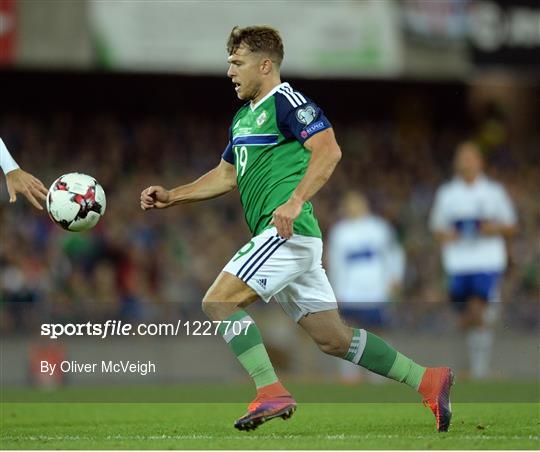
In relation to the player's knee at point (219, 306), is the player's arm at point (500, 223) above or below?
above

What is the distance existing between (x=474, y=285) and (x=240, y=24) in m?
6.73

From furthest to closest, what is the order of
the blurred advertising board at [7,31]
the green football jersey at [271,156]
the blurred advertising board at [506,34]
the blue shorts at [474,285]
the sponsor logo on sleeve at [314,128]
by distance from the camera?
the blurred advertising board at [506,34] → the blurred advertising board at [7,31] → the blue shorts at [474,285] → the green football jersey at [271,156] → the sponsor logo on sleeve at [314,128]

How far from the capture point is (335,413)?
9391 mm

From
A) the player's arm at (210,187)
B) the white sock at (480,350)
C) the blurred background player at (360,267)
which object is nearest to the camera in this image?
the player's arm at (210,187)

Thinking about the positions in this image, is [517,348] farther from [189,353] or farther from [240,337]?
[240,337]

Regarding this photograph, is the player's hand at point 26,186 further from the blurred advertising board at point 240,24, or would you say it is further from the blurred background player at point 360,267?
the blurred advertising board at point 240,24

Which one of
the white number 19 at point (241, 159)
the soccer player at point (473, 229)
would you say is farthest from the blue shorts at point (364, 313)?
the white number 19 at point (241, 159)

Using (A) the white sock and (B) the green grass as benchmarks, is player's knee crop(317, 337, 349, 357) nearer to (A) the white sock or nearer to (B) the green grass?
(B) the green grass

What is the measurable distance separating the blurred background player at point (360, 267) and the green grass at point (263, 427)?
406 centimetres

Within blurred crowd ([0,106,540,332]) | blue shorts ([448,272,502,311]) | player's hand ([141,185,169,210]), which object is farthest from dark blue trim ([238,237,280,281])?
blurred crowd ([0,106,540,332])

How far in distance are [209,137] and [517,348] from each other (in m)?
9.02

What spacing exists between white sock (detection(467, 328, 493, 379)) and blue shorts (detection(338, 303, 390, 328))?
108 cm

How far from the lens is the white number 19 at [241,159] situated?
7629mm

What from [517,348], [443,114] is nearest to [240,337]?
[517,348]
